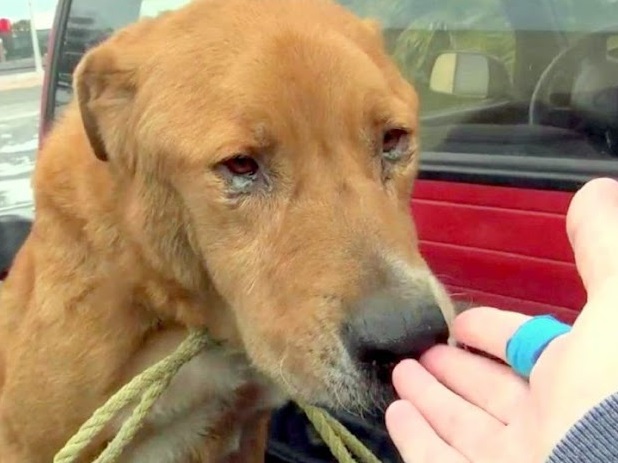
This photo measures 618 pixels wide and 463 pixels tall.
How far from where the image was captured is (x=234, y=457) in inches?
123

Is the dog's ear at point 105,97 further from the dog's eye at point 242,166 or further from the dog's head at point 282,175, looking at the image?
the dog's eye at point 242,166

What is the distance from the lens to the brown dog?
2045 millimetres

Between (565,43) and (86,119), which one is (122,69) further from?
(565,43)

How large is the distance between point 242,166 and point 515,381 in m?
0.86

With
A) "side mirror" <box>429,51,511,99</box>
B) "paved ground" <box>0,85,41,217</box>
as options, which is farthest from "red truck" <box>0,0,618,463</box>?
"paved ground" <box>0,85,41,217</box>

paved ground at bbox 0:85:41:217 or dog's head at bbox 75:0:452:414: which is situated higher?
dog's head at bbox 75:0:452:414

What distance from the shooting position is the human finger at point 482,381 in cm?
156

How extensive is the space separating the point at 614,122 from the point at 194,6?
3.25ft

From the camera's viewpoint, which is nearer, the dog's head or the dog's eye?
the dog's head

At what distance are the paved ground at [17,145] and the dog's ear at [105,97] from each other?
3.63 m

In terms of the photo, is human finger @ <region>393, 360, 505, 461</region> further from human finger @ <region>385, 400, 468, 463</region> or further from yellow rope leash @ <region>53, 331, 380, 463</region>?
yellow rope leash @ <region>53, 331, 380, 463</region>

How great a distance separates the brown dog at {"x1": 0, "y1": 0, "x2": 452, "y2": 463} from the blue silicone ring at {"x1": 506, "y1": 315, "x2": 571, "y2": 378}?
1.03 feet

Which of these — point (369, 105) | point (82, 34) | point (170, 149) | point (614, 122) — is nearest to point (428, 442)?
point (369, 105)

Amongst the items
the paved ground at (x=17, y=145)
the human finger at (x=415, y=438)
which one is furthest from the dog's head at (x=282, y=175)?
the paved ground at (x=17, y=145)
